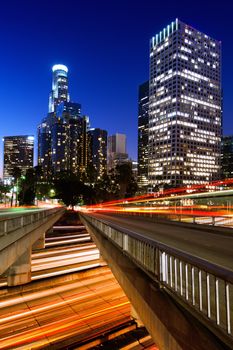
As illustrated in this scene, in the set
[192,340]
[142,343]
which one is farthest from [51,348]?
[192,340]

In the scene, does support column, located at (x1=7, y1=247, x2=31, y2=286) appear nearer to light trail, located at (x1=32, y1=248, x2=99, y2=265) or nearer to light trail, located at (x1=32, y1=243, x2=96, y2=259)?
light trail, located at (x1=32, y1=248, x2=99, y2=265)

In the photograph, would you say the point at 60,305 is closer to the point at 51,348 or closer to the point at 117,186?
the point at 51,348

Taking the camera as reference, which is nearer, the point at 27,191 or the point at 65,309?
the point at 65,309

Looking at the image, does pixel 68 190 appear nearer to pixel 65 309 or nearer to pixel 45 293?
pixel 45 293

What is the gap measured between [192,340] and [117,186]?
475 feet

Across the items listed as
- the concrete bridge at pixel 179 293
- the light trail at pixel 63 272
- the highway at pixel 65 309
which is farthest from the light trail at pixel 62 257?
the concrete bridge at pixel 179 293

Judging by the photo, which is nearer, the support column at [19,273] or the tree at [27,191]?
the support column at [19,273]

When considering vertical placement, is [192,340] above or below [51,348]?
above

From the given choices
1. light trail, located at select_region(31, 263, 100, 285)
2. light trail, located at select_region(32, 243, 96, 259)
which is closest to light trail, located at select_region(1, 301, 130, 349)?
light trail, located at select_region(31, 263, 100, 285)

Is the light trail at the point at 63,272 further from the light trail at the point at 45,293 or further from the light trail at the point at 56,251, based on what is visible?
the light trail at the point at 56,251

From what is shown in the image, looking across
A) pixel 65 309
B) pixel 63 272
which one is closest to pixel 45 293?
pixel 65 309

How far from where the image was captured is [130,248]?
11.6m

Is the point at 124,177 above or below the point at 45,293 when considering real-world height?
above

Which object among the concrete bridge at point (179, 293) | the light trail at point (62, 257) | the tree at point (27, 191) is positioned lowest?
the light trail at point (62, 257)
